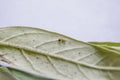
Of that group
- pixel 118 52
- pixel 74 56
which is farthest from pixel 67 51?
pixel 118 52

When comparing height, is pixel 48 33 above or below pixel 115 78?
above

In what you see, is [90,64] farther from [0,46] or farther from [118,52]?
[0,46]

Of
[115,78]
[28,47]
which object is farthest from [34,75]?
[115,78]

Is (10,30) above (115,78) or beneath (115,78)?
above

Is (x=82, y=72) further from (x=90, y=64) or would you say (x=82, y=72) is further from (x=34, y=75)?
(x=34, y=75)
